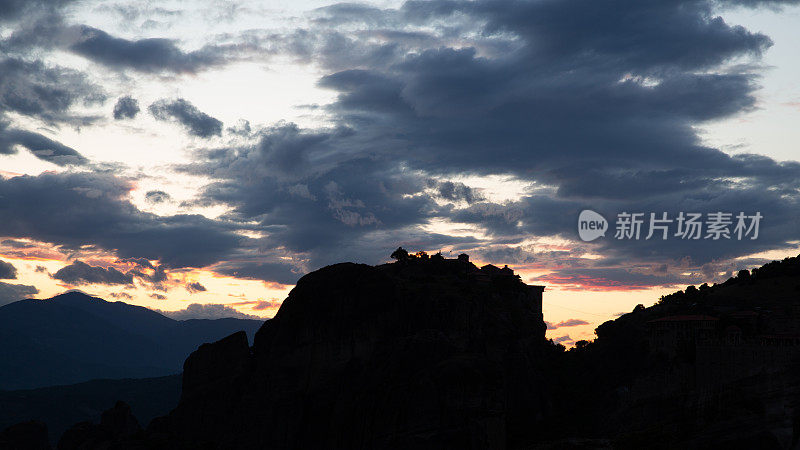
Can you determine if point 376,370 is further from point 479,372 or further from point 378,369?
point 479,372

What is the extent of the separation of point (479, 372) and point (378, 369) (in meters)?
23.0

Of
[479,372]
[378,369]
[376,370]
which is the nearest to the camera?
[479,372]

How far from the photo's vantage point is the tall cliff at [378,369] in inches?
5300

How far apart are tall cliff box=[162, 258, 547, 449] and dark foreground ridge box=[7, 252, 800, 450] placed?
0.31m

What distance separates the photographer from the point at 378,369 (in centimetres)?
15088

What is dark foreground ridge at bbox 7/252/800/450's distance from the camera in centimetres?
12062

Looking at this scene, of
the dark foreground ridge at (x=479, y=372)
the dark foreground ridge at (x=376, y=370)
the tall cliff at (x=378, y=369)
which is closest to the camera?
the dark foreground ridge at (x=479, y=372)

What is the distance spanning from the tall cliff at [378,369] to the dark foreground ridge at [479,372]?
1.01ft

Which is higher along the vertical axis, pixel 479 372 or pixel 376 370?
pixel 376 370

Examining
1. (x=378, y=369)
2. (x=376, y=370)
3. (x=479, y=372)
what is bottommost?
(x=479, y=372)

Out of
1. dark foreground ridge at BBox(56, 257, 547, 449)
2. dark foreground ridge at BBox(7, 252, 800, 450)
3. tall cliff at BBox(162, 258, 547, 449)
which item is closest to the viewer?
dark foreground ridge at BBox(7, 252, 800, 450)

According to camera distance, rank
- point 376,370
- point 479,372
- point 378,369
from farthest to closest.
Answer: point 376,370, point 378,369, point 479,372

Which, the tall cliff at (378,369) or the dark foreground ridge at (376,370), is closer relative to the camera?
the tall cliff at (378,369)

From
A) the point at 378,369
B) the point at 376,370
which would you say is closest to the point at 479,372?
the point at 378,369
